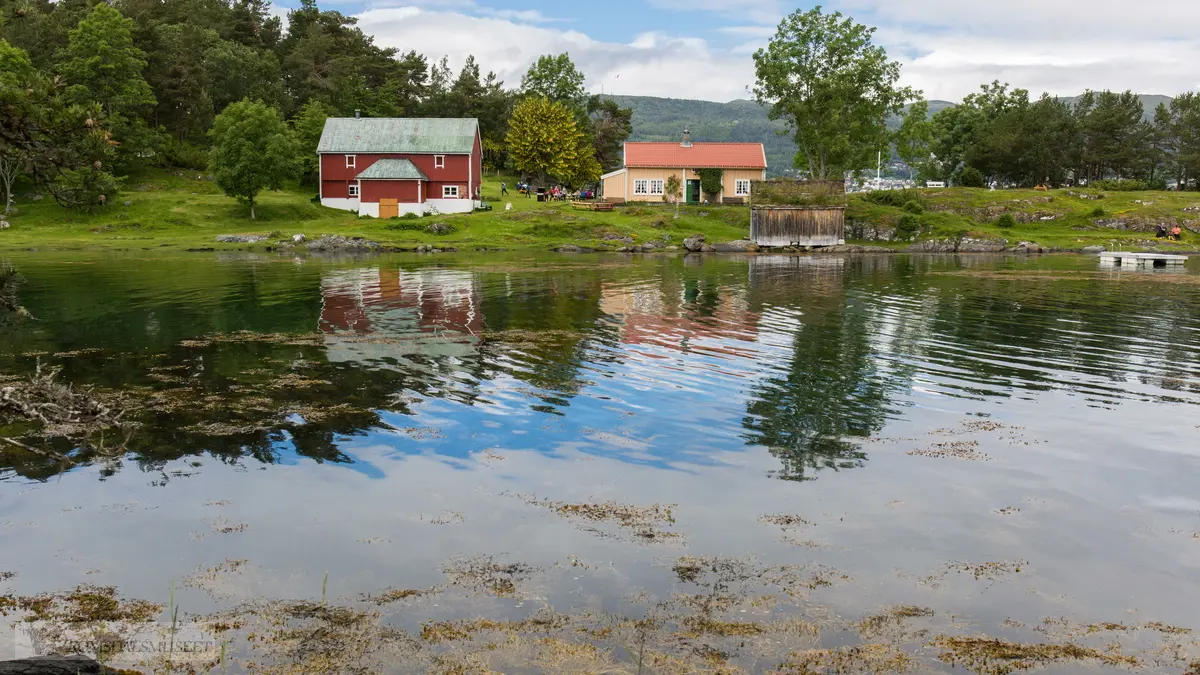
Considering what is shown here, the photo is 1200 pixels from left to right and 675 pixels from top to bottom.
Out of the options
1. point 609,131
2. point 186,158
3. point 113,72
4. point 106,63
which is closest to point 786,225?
point 609,131

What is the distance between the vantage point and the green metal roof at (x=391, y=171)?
98562 millimetres

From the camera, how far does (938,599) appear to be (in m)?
11.4

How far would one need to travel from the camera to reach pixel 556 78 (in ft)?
448

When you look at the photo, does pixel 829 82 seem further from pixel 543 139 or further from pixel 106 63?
pixel 106 63

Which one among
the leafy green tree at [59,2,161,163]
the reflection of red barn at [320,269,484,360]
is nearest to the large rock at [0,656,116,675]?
the reflection of red barn at [320,269,484,360]

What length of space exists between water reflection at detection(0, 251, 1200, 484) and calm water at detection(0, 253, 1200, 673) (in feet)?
0.47

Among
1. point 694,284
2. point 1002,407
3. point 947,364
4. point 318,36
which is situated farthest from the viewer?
point 318,36

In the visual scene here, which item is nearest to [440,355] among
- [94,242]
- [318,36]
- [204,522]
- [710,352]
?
[710,352]

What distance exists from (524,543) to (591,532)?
1067 millimetres

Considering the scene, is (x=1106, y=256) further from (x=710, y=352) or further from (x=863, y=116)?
(x=710, y=352)

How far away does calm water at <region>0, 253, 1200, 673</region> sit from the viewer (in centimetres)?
1175

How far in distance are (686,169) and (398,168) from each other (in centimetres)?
3236

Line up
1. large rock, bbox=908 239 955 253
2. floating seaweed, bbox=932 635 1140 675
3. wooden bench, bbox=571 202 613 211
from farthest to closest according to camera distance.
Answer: wooden bench, bbox=571 202 613 211 < large rock, bbox=908 239 955 253 < floating seaweed, bbox=932 635 1140 675

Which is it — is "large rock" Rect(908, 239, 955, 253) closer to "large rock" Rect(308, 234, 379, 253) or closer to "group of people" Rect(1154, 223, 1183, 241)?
"group of people" Rect(1154, 223, 1183, 241)
